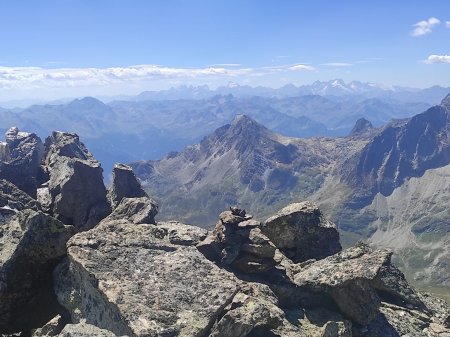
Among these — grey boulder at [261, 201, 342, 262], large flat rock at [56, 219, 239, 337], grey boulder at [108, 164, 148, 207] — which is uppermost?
large flat rock at [56, 219, 239, 337]

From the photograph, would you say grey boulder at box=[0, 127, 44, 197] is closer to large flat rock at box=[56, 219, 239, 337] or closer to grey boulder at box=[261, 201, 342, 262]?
grey boulder at box=[261, 201, 342, 262]

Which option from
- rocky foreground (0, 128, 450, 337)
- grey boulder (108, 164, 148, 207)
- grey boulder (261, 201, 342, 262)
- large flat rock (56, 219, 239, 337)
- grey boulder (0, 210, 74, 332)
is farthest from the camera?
grey boulder (108, 164, 148, 207)

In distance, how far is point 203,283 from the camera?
75.4 ft

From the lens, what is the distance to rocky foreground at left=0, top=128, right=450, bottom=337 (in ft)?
68.9

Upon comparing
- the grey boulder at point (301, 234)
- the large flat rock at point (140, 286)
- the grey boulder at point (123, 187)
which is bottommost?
the grey boulder at point (123, 187)

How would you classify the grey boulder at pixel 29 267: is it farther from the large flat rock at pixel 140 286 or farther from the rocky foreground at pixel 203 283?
the large flat rock at pixel 140 286

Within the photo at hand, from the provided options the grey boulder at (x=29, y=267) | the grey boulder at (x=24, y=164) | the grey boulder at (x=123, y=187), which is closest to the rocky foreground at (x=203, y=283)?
the grey boulder at (x=29, y=267)

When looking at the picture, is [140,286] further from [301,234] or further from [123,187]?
[123,187]

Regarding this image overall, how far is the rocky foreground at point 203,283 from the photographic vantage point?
68.9 ft

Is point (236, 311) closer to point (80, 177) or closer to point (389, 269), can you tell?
point (389, 269)

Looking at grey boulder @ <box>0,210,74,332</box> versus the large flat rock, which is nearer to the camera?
the large flat rock

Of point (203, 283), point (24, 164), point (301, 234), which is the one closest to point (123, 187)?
point (24, 164)

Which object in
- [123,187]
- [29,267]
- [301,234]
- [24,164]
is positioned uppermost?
[29,267]

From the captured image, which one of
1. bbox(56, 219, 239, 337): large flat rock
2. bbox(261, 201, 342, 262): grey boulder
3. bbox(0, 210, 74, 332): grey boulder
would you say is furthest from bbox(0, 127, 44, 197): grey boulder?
bbox(56, 219, 239, 337): large flat rock
